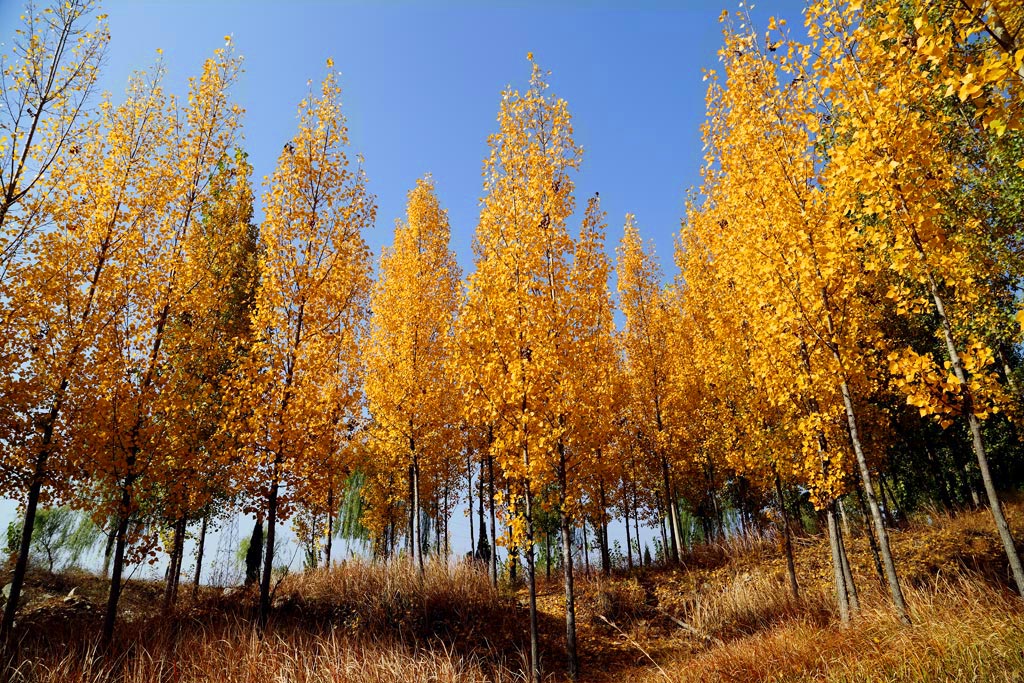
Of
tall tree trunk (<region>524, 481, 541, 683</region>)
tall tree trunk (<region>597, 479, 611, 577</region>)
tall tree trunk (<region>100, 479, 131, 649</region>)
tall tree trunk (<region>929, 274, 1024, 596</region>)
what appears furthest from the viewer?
tall tree trunk (<region>597, 479, 611, 577</region>)

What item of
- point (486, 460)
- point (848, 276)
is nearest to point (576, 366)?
point (848, 276)

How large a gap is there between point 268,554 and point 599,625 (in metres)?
7.48

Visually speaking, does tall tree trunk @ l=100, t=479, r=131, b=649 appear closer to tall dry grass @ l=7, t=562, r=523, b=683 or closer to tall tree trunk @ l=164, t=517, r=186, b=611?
tall dry grass @ l=7, t=562, r=523, b=683

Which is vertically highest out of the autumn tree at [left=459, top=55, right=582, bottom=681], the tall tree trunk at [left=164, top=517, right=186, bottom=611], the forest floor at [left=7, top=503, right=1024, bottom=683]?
the autumn tree at [left=459, top=55, right=582, bottom=681]

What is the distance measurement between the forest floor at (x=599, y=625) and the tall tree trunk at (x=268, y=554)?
0.41 meters

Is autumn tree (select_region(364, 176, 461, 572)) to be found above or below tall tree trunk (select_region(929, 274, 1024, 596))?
above

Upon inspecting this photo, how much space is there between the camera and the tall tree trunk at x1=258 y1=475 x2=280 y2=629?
734 centimetres

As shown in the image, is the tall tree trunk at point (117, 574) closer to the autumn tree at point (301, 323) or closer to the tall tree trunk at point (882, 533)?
the autumn tree at point (301, 323)

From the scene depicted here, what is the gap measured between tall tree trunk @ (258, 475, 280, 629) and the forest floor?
0.41 meters

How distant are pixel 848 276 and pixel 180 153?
1124 centimetres

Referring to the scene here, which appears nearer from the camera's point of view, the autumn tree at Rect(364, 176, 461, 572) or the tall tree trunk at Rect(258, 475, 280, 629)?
the tall tree trunk at Rect(258, 475, 280, 629)

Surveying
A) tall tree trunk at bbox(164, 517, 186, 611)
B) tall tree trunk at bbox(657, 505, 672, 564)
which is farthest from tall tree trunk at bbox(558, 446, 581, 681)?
tall tree trunk at bbox(657, 505, 672, 564)

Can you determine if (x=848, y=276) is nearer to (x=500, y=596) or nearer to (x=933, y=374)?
(x=933, y=374)

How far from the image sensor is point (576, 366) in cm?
775
